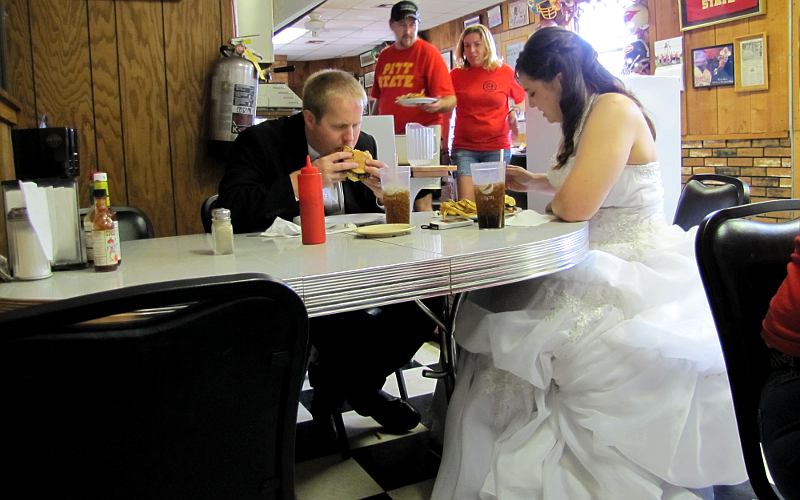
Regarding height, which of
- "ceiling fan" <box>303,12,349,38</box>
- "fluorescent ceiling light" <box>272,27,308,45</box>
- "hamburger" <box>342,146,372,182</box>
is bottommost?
"hamburger" <box>342,146,372,182</box>

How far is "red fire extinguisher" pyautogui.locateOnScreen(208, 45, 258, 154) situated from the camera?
9.75 ft

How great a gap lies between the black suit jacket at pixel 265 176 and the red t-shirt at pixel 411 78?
7.07 feet

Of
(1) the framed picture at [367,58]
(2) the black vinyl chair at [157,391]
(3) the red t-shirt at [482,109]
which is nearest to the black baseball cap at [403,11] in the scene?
(3) the red t-shirt at [482,109]

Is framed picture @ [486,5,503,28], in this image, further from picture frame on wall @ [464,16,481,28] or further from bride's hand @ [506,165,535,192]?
bride's hand @ [506,165,535,192]

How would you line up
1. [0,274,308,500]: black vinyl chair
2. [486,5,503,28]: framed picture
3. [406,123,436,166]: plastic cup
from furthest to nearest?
1. [486,5,503,28]: framed picture
2. [406,123,436,166]: plastic cup
3. [0,274,308,500]: black vinyl chair

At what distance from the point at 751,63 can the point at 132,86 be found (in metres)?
4.52

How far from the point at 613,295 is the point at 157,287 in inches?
48.1

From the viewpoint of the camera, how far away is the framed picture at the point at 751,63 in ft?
16.3

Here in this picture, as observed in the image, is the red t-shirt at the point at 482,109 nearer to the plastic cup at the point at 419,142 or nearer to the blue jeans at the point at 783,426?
the plastic cup at the point at 419,142

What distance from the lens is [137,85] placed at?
2922 mm

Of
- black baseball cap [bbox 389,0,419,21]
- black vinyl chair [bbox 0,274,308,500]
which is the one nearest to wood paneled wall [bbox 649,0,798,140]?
black baseball cap [bbox 389,0,419,21]

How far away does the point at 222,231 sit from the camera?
4.84 ft

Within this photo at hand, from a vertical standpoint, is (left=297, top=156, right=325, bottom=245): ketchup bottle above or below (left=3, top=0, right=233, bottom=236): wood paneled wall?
below

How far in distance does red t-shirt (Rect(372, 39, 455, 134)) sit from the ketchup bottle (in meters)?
3.00
